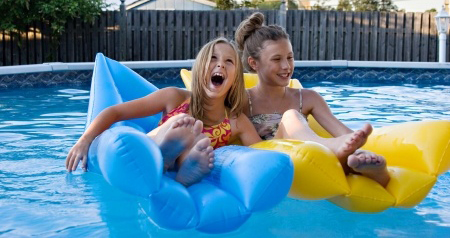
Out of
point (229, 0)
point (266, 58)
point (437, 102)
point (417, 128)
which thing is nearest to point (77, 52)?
point (229, 0)

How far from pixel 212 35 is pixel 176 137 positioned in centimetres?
809

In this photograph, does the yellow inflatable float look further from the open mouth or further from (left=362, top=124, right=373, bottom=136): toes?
the open mouth

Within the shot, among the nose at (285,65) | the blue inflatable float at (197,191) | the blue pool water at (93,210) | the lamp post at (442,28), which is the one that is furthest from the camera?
the lamp post at (442,28)

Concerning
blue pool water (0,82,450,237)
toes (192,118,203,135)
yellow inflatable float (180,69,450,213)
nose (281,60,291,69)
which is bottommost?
blue pool water (0,82,450,237)

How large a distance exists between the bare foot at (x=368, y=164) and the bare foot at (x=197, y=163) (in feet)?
1.66

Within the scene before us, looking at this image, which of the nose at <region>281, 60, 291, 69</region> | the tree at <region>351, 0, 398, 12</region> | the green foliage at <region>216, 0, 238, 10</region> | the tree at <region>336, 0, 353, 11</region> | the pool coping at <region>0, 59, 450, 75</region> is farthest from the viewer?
the tree at <region>336, 0, 353, 11</region>

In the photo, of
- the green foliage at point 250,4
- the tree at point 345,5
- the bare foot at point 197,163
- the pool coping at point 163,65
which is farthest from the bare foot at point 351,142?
the tree at point 345,5

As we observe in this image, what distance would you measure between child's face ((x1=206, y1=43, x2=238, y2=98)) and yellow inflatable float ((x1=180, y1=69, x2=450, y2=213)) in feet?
1.06

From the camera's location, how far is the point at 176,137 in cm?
248

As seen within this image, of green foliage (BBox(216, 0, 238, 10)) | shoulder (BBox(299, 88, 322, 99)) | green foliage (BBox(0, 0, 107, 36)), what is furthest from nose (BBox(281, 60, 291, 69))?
green foliage (BBox(216, 0, 238, 10))

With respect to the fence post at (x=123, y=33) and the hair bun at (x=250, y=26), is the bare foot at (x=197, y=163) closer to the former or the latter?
the hair bun at (x=250, y=26)

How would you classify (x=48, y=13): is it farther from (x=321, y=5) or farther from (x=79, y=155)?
(x=321, y=5)

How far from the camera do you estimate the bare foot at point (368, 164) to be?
2408mm

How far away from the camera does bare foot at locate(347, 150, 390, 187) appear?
2408mm
